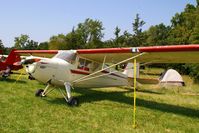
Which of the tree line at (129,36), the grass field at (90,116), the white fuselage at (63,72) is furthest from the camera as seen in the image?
the tree line at (129,36)

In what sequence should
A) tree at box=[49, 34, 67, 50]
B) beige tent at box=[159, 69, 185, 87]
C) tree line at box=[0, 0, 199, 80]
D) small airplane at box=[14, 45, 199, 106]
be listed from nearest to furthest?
small airplane at box=[14, 45, 199, 106] < beige tent at box=[159, 69, 185, 87] < tree line at box=[0, 0, 199, 80] < tree at box=[49, 34, 67, 50]

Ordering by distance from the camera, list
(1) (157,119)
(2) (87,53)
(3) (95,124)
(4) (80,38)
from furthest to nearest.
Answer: (4) (80,38) < (2) (87,53) < (1) (157,119) < (3) (95,124)

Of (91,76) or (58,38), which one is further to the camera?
(58,38)

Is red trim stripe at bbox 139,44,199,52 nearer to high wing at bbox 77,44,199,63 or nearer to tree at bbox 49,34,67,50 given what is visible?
high wing at bbox 77,44,199,63

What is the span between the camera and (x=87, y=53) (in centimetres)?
1124

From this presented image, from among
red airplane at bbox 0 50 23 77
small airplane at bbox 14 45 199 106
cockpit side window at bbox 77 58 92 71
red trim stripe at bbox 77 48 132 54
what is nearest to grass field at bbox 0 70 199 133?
small airplane at bbox 14 45 199 106

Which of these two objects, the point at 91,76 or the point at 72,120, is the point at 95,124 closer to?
the point at 72,120

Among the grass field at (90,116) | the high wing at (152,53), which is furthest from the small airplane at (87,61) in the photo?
the grass field at (90,116)

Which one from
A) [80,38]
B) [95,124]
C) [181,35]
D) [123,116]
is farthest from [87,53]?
[80,38]

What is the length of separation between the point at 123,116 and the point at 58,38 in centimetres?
7066

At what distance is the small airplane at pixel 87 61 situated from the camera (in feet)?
30.0

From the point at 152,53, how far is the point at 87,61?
11.7ft

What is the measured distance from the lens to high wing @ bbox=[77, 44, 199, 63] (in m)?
8.62

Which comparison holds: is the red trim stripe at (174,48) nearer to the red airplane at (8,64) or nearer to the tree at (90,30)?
the red airplane at (8,64)
